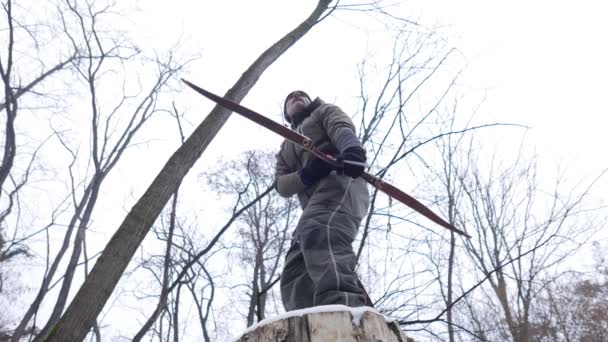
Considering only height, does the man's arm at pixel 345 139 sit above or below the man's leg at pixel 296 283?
above

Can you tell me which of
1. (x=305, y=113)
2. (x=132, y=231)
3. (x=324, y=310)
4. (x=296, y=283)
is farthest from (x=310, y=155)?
(x=324, y=310)

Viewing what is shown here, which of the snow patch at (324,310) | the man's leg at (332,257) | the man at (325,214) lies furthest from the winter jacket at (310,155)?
the snow patch at (324,310)

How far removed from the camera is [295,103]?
303 cm

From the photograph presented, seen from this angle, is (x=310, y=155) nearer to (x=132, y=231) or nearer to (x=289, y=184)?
(x=289, y=184)

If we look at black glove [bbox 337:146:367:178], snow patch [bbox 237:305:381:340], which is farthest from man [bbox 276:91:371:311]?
snow patch [bbox 237:305:381:340]

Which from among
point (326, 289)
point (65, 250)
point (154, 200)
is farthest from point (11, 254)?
point (326, 289)

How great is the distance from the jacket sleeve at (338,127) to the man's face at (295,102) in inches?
11.5

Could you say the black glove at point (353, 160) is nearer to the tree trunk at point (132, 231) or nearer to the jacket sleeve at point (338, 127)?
the jacket sleeve at point (338, 127)

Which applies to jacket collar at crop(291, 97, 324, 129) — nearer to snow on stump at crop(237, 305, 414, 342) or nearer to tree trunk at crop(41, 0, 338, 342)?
tree trunk at crop(41, 0, 338, 342)

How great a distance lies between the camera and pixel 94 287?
2.62m

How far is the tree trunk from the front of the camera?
2510mm

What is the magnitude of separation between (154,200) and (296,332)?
2063mm

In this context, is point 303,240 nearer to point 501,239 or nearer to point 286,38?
point 286,38

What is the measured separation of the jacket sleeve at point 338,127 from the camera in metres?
2.32
